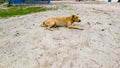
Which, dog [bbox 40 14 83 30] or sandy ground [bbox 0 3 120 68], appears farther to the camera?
dog [bbox 40 14 83 30]

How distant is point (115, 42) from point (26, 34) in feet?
9.86

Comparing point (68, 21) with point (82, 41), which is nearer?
point (82, 41)

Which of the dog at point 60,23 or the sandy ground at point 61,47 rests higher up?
the dog at point 60,23

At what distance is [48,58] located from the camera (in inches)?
348

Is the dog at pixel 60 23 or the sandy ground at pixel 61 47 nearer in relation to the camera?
the sandy ground at pixel 61 47

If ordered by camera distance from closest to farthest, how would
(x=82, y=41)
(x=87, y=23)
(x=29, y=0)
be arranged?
(x=82, y=41) < (x=87, y=23) < (x=29, y=0)

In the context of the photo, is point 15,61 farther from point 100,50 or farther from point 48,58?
point 100,50

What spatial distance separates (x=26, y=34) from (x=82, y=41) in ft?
6.79

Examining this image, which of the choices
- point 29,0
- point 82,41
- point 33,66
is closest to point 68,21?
point 82,41

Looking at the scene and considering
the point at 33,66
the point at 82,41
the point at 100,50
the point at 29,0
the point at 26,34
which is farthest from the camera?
the point at 29,0

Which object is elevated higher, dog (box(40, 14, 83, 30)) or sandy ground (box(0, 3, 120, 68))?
dog (box(40, 14, 83, 30))

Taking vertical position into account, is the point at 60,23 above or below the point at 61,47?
above

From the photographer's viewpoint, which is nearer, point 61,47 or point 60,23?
point 61,47

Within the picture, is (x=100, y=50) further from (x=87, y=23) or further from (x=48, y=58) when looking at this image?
(x=87, y=23)
